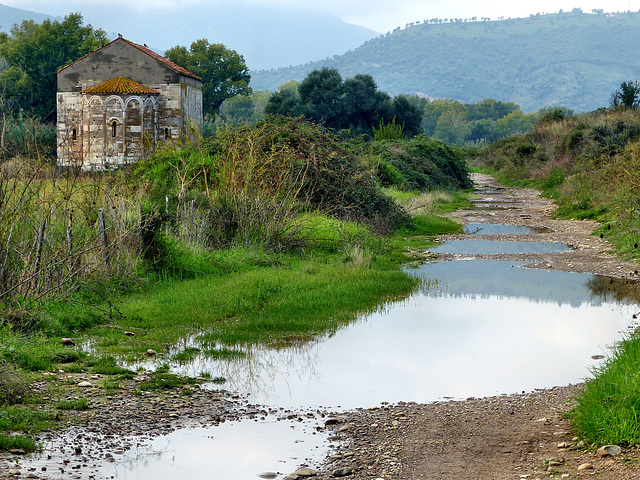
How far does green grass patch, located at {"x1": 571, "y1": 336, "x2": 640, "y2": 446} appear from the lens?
561cm

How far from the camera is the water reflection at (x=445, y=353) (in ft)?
25.9

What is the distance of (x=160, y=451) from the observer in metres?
5.99

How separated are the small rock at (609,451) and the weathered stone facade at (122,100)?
37874 mm

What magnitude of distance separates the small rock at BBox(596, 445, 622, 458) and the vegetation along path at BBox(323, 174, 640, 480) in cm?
4

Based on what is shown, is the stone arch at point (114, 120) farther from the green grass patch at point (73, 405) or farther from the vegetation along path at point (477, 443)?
the vegetation along path at point (477, 443)

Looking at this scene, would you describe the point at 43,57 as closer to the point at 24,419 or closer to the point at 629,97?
the point at 629,97

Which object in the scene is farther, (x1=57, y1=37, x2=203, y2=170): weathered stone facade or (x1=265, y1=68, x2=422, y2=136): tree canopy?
(x1=265, y1=68, x2=422, y2=136): tree canopy

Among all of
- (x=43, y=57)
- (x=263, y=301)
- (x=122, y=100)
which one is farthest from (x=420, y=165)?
(x=43, y=57)

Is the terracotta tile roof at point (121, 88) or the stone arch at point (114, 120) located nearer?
the terracotta tile roof at point (121, 88)

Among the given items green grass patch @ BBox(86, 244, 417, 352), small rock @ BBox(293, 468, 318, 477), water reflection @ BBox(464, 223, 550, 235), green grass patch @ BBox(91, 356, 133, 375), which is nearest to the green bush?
green grass patch @ BBox(91, 356, 133, 375)

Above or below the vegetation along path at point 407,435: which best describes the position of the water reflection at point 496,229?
above

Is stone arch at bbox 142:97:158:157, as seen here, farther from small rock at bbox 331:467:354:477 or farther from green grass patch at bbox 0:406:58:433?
small rock at bbox 331:467:354:477

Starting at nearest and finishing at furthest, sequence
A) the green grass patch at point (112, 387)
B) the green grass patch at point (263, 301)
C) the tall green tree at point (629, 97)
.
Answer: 1. the green grass patch at point (112, 387)
2. the green grass patch at point (263, 301)
3. the tall green tree at point (629, 97)

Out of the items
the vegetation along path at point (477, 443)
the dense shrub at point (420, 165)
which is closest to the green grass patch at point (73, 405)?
the vegetation along path at point (477, 443)
